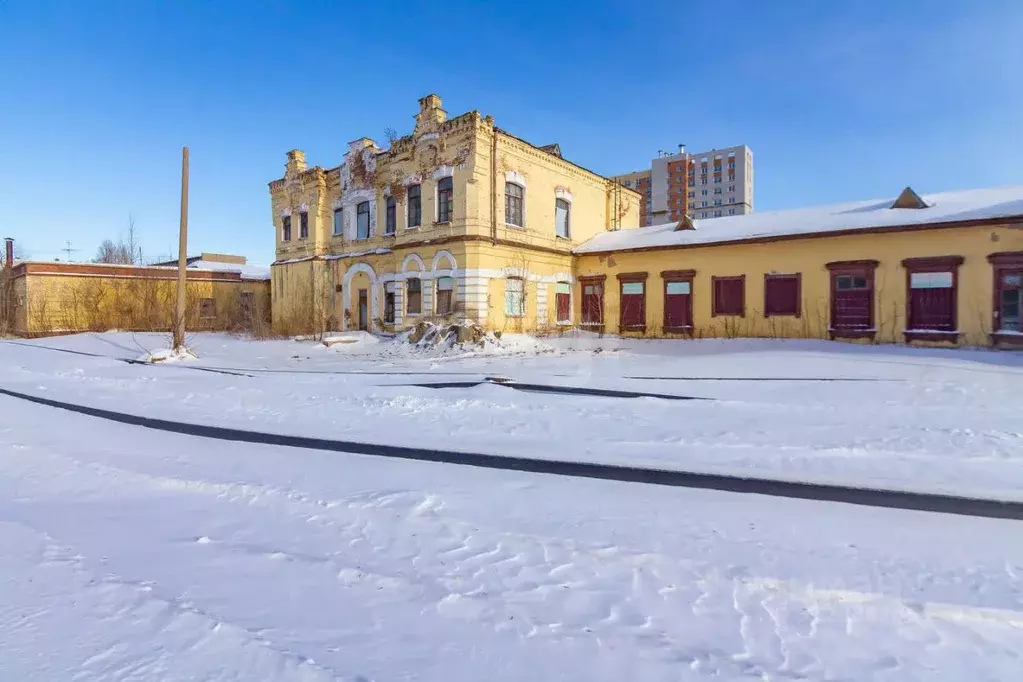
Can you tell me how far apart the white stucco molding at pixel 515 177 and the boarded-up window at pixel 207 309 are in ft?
77.5

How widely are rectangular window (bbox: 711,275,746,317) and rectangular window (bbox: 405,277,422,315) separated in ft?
41.0

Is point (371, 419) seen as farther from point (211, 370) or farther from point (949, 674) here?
point (211, 370)

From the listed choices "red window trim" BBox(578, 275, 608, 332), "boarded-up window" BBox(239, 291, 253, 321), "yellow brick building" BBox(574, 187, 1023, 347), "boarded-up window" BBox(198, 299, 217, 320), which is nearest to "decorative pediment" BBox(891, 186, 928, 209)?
"yellow brick building" BBox(574, 187, 1023, 347)

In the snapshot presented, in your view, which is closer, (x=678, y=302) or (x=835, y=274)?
(x=835, y=274)

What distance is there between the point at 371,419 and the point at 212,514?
12.7 ft

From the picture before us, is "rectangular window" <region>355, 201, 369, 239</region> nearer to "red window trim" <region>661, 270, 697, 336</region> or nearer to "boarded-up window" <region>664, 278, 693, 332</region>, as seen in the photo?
"red window trim" <region>661, 270, 697, 336</region>

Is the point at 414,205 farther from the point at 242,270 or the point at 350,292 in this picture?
the point at 242,270

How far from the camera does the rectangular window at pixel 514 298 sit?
2314cm

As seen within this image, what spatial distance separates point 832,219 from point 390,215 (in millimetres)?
18842

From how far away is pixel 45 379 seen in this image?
13.4 metres

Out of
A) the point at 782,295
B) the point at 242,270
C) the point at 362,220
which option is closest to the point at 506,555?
the point at 782,295

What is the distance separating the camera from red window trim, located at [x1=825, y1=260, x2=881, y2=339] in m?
18.8

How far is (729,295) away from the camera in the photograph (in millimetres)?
21672

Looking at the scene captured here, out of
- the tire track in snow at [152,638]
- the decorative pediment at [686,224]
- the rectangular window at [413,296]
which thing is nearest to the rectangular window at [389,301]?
the rectangular window at [413,296]
